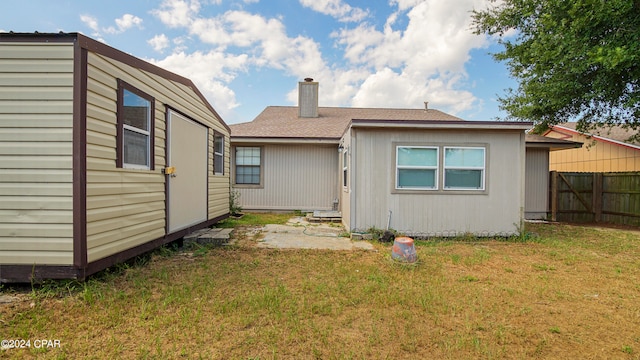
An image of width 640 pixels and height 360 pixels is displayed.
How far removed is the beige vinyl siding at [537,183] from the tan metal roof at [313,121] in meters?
3.45

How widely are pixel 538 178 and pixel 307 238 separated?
8.38 m

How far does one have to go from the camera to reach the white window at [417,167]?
6.38 metres

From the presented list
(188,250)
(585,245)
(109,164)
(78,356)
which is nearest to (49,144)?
(109,164)

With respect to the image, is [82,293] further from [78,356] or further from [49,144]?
[49,144]

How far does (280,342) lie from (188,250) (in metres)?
3.51

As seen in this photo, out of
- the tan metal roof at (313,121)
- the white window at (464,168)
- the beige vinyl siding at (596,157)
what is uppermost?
the tan metal roof at (313,121)

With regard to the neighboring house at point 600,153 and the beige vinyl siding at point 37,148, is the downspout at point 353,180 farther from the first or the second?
the neighboring house at point 600,153

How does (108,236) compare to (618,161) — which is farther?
(618,161)

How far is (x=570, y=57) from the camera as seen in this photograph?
25.0 ft

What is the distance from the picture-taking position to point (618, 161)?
38.5 feet

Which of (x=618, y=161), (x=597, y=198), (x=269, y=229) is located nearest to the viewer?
(x=269, y=229)

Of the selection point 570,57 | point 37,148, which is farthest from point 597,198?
point 37,148

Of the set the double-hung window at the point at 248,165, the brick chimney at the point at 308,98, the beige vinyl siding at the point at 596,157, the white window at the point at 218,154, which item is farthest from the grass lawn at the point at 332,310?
the beige vinyl siding at the point at 596,157

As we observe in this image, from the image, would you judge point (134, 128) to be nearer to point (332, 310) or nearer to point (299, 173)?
point (332, 310)
